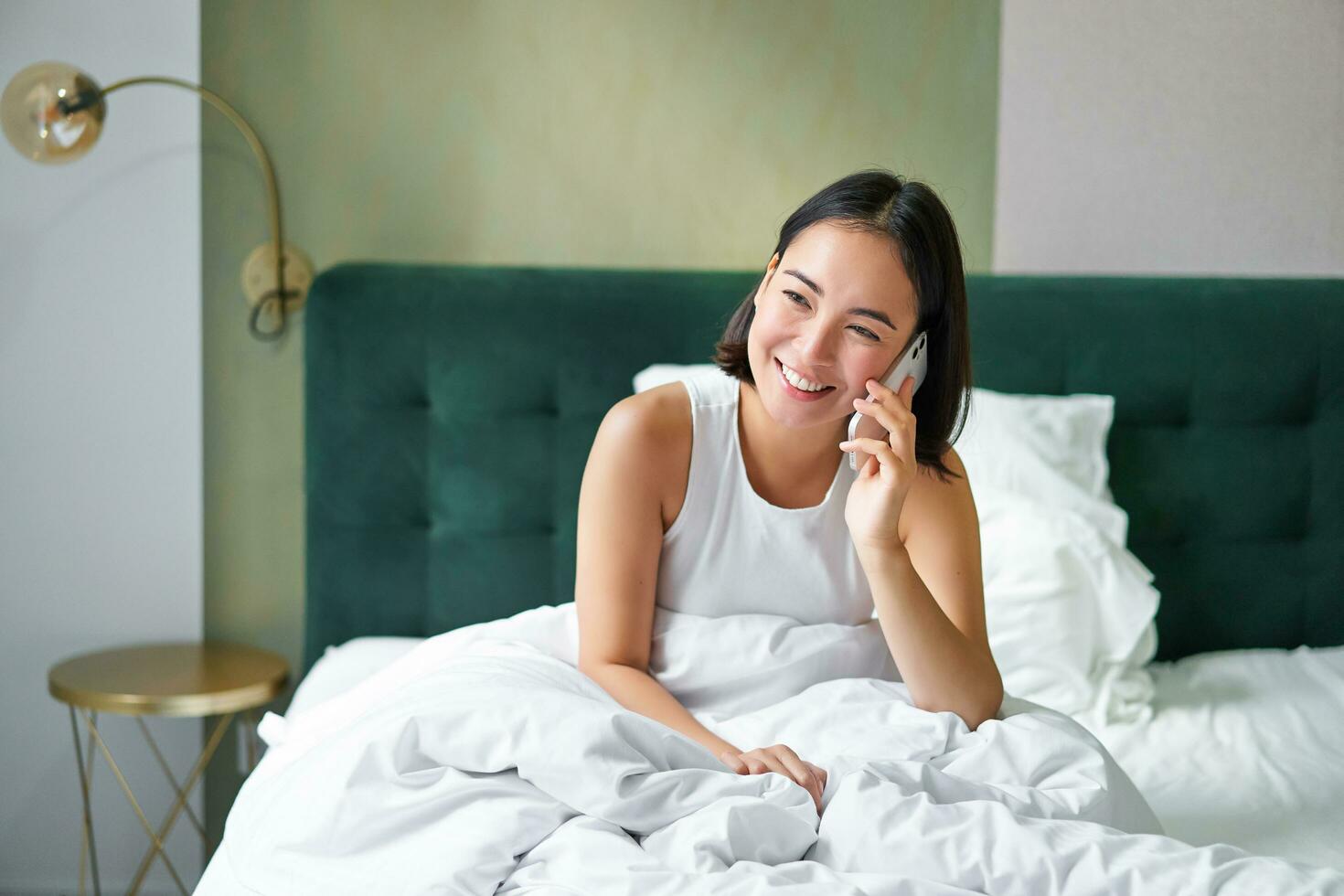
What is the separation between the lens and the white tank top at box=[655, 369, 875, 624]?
159cm

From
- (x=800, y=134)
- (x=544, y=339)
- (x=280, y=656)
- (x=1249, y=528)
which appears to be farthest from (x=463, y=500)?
(x=1249, y=528)

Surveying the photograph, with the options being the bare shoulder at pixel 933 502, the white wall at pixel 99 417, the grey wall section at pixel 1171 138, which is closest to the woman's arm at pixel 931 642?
the bare shoulder at pixel 933 502

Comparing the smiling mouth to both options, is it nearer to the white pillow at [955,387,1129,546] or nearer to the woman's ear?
the woman's ear

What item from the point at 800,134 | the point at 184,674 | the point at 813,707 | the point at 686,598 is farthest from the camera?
the point at 800,134

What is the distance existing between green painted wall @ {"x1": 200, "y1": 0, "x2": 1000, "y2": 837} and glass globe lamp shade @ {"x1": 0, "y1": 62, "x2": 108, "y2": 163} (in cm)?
33

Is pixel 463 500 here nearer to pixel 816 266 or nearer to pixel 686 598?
pixel 686 598

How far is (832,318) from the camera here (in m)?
1.42

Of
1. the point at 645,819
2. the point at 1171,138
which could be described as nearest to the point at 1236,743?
the point at 645,819

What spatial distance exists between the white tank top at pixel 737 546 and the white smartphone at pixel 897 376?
4.7 inches

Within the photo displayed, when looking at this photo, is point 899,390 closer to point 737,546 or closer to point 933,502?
point 933,502

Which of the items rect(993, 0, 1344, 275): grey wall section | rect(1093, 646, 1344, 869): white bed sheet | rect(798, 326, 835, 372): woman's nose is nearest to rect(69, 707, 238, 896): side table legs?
rect(798, 326, 835, 372): woman's nose

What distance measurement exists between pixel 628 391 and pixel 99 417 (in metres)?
1.09

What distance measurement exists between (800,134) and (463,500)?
108 cm

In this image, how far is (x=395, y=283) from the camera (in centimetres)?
234
